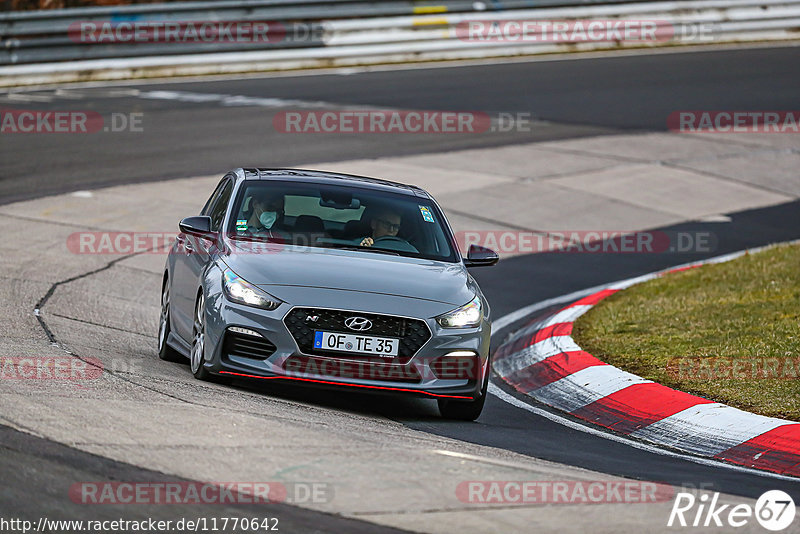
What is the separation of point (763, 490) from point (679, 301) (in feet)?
18.8

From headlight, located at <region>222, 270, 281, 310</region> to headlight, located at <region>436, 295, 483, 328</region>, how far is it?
1.08m

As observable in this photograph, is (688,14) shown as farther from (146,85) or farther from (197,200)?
(197,200)

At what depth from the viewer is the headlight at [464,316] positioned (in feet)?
26.5

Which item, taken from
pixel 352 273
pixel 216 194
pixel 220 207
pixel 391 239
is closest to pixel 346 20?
pixel 216 194

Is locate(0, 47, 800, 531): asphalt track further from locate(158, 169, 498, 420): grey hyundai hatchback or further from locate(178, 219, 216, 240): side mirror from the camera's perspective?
locate(178, 219, 216, 240): side mirror

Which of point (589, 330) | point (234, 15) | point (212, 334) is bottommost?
point (589, 330)

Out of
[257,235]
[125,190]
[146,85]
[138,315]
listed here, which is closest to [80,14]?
[146,85]

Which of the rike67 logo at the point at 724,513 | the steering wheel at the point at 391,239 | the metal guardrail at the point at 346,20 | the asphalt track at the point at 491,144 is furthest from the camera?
the metal guardrail at the point at 346,20

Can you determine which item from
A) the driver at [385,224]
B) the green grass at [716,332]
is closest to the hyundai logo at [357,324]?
the driver at [385,224]

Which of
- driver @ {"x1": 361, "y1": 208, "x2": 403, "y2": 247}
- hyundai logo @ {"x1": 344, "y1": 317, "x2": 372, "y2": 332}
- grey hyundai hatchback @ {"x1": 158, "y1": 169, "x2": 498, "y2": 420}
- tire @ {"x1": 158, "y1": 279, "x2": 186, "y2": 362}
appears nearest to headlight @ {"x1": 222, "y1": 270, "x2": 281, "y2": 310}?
grey hyundai hatchback @ {"x1": 158, "y1": 169, "x2": 498, "y2": 420}

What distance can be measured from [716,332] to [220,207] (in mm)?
4357

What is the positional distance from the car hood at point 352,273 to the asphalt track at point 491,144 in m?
0.86

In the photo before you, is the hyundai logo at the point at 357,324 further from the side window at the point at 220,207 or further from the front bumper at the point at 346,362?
the side window at the point at 220,207

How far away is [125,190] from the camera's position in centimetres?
1656
